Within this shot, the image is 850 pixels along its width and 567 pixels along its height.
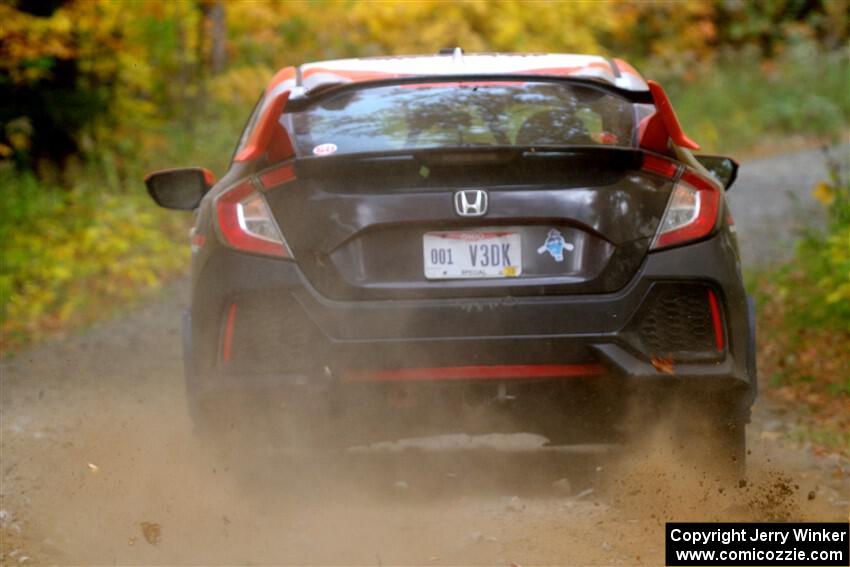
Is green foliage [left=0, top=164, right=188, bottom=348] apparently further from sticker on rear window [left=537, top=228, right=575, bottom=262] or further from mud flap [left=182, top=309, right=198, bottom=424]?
sticker on rear window [left=537, top=228, right=575, bottom=262]

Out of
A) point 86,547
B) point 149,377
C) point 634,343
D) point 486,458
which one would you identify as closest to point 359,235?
point 634,343

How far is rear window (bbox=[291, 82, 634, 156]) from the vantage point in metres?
5.03

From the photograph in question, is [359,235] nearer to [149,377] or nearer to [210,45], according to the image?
[149,377]

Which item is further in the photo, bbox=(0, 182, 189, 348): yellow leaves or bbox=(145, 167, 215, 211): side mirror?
bbox=(0, 182, 189, 348): yellow leaves

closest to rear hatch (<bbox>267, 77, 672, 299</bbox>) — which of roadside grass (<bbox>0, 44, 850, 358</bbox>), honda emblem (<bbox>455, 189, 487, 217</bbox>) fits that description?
honda emblem (<bbox>455, 189, 487, 217</bbox>)

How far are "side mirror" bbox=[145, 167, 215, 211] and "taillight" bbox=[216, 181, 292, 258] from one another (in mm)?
1172

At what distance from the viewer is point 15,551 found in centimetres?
507

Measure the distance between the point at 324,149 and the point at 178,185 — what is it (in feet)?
5.05

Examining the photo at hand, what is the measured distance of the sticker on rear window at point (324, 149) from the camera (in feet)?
16.2

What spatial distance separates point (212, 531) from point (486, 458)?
1.72 m

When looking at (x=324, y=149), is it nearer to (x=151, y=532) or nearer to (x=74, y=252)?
(x=151, y=532)

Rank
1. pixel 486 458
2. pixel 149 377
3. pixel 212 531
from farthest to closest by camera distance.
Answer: pixel 149 377 < pixel 486 458 < pixel 212 531

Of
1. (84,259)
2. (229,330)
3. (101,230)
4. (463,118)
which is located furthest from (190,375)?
(101,230)

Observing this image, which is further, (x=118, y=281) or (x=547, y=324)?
(x=118, y=281)
